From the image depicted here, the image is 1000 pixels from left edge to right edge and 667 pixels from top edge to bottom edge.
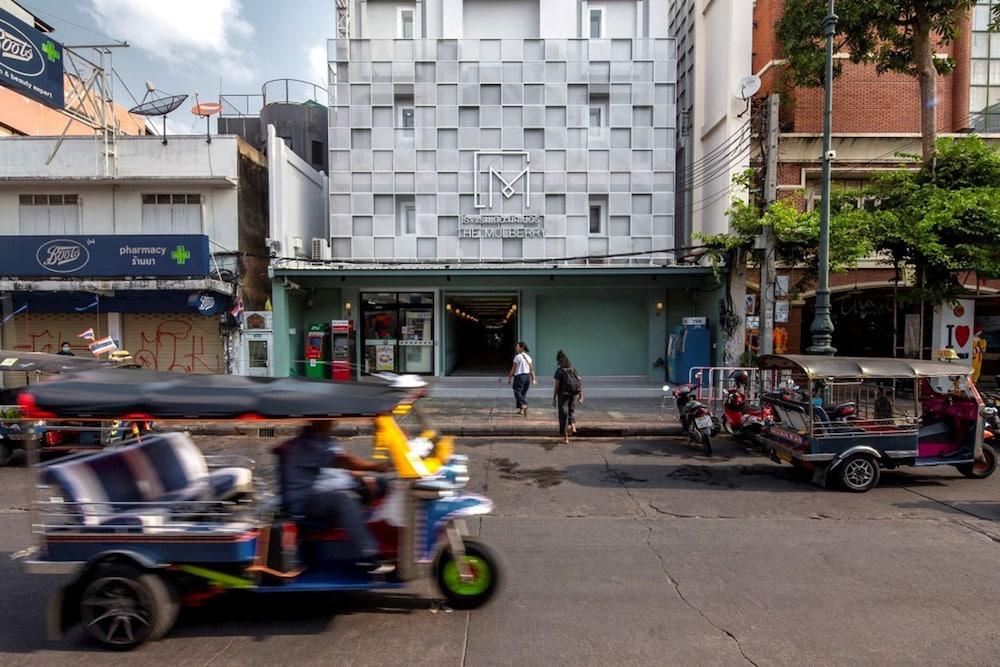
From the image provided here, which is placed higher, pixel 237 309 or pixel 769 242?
pixel 769 242

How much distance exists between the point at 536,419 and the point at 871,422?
6.46 meters

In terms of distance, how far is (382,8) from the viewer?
16891 mm

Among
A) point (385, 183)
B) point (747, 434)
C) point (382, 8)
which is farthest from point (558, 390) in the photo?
point (382, 8)

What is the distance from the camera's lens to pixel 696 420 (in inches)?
381

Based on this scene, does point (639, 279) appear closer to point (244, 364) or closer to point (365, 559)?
point (244, 364)

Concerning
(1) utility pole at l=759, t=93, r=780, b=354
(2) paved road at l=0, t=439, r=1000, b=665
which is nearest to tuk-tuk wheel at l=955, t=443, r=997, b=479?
(2) paved road at l=0, t=439, r=1000, b=665

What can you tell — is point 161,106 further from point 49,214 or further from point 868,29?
point 868,29

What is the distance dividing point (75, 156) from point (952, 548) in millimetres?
19691

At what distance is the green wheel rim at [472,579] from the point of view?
420cm

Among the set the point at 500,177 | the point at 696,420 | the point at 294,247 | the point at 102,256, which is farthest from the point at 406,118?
the point at 696,420

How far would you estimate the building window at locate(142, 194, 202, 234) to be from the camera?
1494cm

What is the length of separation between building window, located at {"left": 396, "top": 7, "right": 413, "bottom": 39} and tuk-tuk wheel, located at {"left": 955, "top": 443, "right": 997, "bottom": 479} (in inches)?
683

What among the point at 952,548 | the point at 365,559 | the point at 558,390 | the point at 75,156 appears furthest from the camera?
the point at 75,156

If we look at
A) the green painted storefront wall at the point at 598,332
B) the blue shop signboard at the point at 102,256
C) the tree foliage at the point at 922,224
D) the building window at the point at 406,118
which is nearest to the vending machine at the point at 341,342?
the blue shop signboard at the point at 102,256
